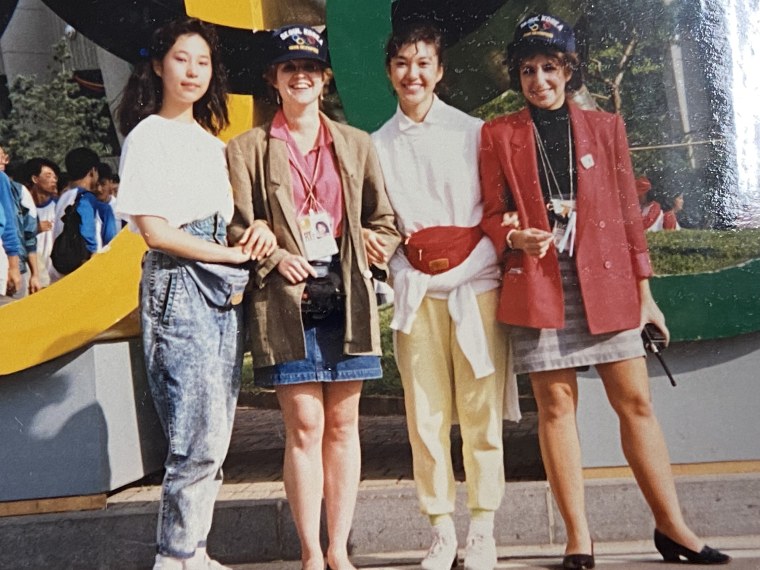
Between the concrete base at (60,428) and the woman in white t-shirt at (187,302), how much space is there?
758mm

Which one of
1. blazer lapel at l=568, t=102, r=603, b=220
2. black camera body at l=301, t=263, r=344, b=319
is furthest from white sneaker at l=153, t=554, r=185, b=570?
blazer lapel at l=568, t=102, r=603, b=220

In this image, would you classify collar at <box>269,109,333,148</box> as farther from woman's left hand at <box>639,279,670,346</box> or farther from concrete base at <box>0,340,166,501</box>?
woman's left hand at <box>639,279,670,346</box>

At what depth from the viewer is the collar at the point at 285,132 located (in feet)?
15.0

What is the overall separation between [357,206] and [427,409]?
0.97 m

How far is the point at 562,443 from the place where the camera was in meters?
4.61

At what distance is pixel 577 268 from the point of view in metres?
4.66

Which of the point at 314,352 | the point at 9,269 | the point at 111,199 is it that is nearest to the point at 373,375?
the point at 314,352

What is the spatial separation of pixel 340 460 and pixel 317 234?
3.32ft

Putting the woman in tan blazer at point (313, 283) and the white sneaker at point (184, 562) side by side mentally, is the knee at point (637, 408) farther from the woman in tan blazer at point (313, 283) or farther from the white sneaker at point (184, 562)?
the white sneaker at point (184, 562)

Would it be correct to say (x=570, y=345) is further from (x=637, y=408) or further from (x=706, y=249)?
(x=706, y=249)

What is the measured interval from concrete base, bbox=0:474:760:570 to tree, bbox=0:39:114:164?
1.85 meters

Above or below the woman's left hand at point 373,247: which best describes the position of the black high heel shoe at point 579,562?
below

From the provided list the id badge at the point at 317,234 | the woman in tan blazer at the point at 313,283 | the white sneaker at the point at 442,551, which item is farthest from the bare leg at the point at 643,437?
the id badge at the point at 317,234

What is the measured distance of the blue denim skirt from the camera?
4402mm
